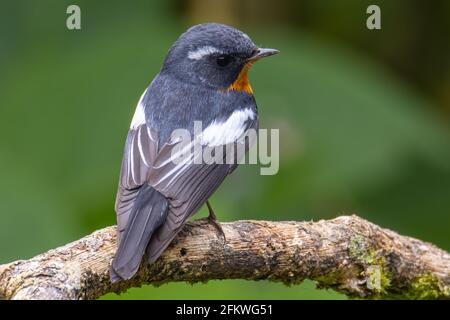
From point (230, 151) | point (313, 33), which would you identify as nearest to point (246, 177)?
point (230, 151)

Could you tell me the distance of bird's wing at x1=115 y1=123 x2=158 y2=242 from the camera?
4277 millimetres

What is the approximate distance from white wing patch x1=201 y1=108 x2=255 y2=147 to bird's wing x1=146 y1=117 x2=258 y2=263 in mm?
110

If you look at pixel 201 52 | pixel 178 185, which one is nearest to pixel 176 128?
pixel 178 185

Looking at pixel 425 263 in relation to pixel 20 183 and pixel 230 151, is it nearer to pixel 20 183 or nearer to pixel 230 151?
pixel 230 151

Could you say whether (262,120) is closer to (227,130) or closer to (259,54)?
(259,54)

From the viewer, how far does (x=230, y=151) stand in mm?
4840

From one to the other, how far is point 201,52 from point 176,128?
60 cm

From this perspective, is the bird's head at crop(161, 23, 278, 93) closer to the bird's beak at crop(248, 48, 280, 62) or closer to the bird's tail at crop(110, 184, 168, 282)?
the bird's beak at crop(248, 48, 280, 62)

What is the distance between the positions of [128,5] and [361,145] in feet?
6.99

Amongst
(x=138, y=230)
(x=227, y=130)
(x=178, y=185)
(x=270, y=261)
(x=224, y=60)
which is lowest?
(x=270, y=261)

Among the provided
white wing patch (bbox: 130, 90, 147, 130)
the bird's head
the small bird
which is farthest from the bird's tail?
the bird's head

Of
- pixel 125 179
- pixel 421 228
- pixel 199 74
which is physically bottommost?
pixel 421 228

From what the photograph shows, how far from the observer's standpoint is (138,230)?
4.13 meters

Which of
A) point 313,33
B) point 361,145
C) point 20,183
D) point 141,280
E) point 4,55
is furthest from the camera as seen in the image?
point 313,33
